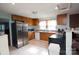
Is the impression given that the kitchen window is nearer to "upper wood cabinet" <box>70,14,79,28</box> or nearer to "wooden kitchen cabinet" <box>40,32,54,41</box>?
"wooden kitchen cabinet" <box>40,32,54,41</box>

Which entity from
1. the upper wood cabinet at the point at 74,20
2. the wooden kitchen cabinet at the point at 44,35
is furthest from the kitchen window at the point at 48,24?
the upper wood cabinet at the point at 74,20

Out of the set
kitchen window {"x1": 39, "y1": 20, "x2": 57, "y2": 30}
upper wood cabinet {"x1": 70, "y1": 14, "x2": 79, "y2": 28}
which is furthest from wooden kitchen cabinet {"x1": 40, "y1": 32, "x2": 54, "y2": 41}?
upper wood cabinet {"x1": 70, "y1": 14, "x2": 79, "y2": 28}

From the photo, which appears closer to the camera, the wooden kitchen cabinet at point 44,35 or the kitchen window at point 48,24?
the kitchen window at point 48,24

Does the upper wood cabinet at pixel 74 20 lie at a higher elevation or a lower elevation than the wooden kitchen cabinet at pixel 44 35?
higher

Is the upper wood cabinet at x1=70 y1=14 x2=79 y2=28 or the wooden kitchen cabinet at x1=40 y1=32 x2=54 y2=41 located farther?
the wooden kitchen cabinet at x1=40 y1=32 x2=54 y2=41

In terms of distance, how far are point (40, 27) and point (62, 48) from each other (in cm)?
66

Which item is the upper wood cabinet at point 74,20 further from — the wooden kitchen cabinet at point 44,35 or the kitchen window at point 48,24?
the wooden kitchen cabinet at point 44,35

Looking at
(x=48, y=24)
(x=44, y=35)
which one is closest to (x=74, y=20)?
(x=48, y=24)

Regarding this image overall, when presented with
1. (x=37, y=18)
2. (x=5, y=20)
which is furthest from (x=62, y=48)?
(x=5, y=20)

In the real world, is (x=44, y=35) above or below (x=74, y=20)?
below

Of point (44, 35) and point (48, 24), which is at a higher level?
point (48, 24)

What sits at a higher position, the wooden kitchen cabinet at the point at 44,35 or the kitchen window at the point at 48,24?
the kitchen window at the point at 48,24

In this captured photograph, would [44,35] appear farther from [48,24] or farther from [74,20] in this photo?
[74,20]
